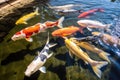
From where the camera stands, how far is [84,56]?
7.59 meters

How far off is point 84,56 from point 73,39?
123cm

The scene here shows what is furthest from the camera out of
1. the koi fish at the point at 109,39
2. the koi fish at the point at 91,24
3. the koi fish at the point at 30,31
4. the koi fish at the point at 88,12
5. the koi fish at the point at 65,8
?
the koi fish at the point at 65,8

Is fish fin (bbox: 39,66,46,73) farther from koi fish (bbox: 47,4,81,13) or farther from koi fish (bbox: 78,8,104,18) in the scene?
koi fish (bbox: 47,4,81,13)

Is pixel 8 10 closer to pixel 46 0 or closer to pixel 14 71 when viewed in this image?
pixel 46 0

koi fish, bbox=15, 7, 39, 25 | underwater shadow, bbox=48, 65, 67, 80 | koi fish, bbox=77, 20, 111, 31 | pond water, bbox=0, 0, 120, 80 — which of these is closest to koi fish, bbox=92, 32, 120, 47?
pond water, bbox=0, 0, 120, 80

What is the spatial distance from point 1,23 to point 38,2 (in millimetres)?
3029

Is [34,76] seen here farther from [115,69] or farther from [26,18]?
[26,18]

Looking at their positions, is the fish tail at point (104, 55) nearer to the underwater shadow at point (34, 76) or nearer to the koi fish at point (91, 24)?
the koi fish at point (91, 24)

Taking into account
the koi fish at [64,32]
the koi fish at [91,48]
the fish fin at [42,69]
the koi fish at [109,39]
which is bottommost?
the fish fin at [42,69]

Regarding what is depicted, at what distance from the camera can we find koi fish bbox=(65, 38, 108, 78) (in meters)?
7.11

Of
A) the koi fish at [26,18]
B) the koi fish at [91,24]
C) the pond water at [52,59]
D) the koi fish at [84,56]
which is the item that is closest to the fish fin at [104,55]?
the pond water at [52,59]

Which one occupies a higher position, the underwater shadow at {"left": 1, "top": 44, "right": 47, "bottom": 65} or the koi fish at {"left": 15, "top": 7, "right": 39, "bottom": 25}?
the koi fish at {"left": 15, "top": 7, "right": 39, "bottom": 25}

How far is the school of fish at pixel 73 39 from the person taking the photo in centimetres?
719

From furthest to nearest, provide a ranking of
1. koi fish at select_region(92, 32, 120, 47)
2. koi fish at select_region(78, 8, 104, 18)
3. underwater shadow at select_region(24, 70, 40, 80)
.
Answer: koi fish at select_region(78, 8, 104, 18)
koi fish at select_region(92, 32, 120, 47)
underwater shadow at select_region(24, 70, 40, 80)
